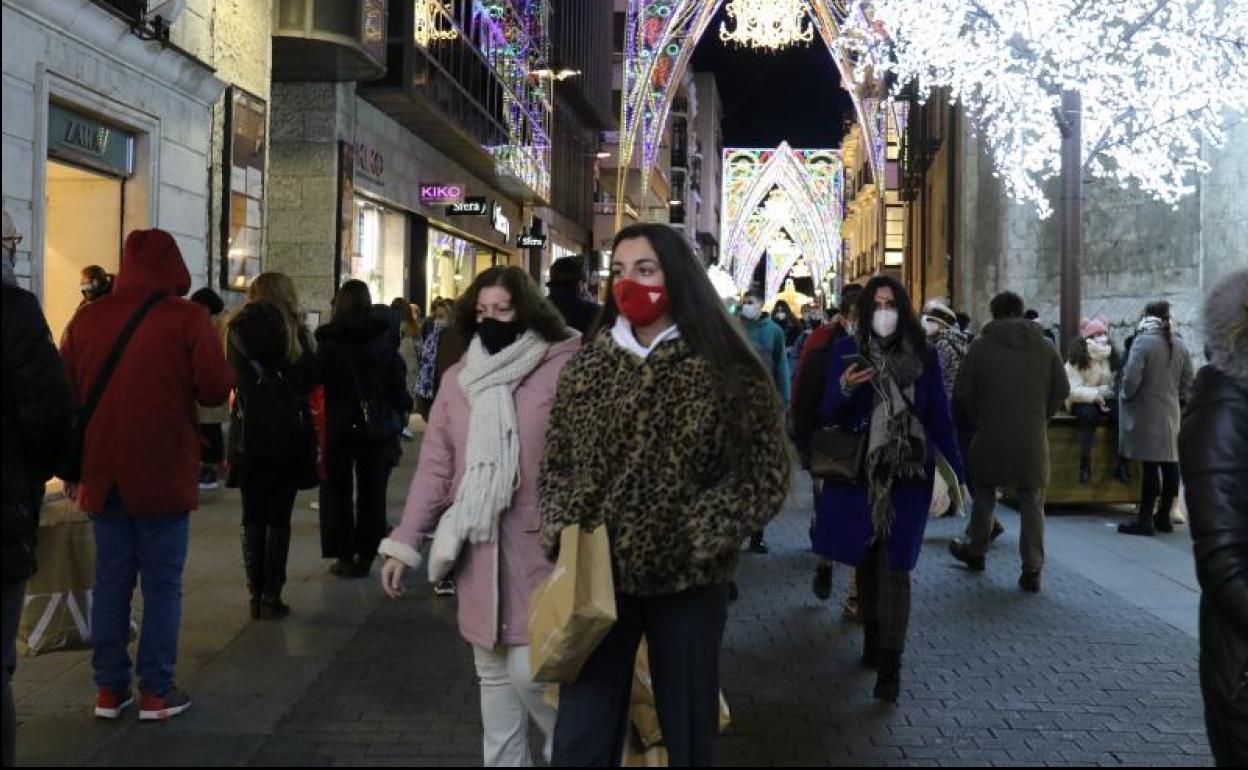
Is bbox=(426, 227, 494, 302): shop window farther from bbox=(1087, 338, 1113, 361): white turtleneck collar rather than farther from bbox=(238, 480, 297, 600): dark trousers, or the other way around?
bbox=(238, 480, 297, 600): dark trousers

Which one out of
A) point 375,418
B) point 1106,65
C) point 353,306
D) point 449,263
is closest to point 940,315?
point 375,418

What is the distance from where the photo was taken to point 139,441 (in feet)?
16.0

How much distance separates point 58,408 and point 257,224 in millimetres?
12437

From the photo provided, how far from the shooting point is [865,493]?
229 inches

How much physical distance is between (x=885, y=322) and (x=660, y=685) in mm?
2962

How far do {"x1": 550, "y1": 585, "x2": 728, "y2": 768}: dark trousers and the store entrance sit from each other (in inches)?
403

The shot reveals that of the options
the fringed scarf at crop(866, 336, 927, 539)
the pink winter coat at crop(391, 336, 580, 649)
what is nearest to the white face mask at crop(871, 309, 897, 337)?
the fringed scarf at crop(866, 336, 927, 539)

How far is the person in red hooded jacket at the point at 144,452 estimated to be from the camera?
4887mm

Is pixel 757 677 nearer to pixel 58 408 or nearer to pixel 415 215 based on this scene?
pixel 58 408

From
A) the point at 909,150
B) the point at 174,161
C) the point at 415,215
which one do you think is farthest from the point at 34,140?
the point at 909,150

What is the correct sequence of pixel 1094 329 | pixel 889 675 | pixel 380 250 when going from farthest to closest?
pixel 380 250 → pixel 1094 329 → pixel 889 675

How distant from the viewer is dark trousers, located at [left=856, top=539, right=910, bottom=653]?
5.55 meters

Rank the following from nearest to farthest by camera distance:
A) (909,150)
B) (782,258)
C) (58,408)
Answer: (58,408)
(909,150)
(782,258)

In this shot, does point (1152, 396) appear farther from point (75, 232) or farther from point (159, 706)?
point (75, 232)
